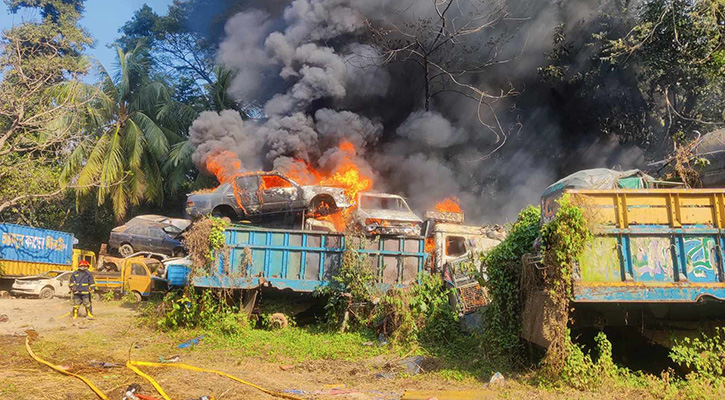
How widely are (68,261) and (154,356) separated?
14723 millimetres

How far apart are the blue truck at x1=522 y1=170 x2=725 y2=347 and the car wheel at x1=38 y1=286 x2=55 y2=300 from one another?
1543cm

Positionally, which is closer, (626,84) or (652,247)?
(652,247)

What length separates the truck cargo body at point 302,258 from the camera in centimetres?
1009

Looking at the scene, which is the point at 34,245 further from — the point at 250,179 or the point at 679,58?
the point at 679,58

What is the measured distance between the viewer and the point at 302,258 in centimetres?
1023

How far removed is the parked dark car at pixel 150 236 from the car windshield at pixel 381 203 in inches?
279

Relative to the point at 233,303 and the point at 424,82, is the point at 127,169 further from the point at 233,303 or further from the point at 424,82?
the point at 233,303

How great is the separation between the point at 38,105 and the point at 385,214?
35.9ft

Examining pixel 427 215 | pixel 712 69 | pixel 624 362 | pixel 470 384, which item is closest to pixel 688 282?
pixel 624 362

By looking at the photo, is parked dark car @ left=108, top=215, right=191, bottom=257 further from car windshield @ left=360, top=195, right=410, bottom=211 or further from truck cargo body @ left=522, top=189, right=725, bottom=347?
truck cargo body @ left=522, top=189, right=725, bottom=347

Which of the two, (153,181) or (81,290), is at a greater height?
(153,181)

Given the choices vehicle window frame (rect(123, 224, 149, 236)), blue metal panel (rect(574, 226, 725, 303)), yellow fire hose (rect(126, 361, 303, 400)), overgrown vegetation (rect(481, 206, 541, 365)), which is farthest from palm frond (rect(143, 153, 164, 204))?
blue metal panel (rect(574, 226, 725, 303))

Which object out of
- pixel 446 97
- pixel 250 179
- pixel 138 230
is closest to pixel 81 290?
pixel 250 179

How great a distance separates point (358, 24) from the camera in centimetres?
2052
